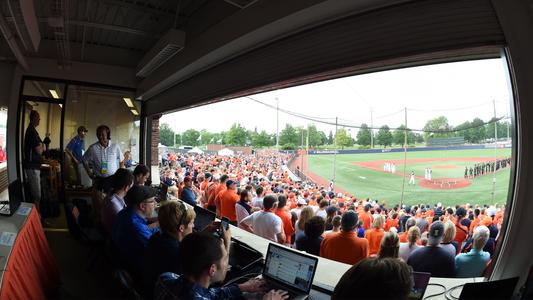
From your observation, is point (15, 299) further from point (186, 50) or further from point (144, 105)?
point (144, 105)

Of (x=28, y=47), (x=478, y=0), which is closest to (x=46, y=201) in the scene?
(x=28, y=47)

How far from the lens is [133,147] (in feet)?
26.4

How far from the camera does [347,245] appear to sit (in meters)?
2.87

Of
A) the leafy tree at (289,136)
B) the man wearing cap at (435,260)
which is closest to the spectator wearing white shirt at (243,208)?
the man wearing cap at (435,260)

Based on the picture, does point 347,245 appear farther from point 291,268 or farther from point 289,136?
point 289,136

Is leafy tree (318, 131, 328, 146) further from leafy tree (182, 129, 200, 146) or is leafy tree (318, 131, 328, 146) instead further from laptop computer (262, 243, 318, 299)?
laptop computer (262, 243, 318, 299)

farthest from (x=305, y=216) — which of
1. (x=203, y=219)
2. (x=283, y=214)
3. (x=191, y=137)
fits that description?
(x=191, y=137)

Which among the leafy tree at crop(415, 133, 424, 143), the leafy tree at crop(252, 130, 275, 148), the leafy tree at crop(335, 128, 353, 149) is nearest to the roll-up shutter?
the leafy tree at crop(252, 130, 275, 148)

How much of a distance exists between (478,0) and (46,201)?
7181 mm

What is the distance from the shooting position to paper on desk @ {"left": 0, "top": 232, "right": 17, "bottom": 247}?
194 cm

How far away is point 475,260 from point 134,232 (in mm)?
2882

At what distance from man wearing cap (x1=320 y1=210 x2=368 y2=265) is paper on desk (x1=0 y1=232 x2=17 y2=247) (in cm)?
232

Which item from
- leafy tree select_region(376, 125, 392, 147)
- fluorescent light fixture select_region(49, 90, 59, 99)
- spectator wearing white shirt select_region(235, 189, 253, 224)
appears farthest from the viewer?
leafy tree select_region(376, 125, 392, 147)

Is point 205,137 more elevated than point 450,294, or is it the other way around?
point 205,137
